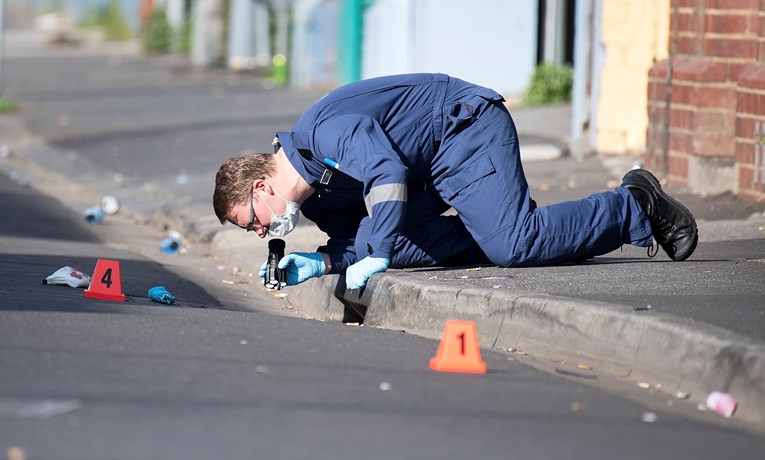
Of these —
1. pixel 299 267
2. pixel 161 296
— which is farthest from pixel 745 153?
pixel 161 296

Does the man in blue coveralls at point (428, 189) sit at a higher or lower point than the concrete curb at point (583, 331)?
higher

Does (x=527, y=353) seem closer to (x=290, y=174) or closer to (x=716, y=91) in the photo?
(x=290, y=174)

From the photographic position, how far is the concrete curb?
409 cm

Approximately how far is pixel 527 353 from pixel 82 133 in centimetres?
1134

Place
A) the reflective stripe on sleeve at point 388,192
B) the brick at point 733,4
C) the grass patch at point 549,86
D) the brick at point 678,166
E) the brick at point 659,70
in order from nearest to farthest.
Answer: the reflective stripe on sleeve at point 388,192 < the brick at point 733,4 < the brick at point 678,166 < the brick at point 659,70 < the grass patch at point 549,86

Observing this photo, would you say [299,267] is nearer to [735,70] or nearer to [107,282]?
[107,282]

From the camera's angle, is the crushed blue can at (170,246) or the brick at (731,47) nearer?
the brick at (731,47)

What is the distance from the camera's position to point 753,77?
788 cm

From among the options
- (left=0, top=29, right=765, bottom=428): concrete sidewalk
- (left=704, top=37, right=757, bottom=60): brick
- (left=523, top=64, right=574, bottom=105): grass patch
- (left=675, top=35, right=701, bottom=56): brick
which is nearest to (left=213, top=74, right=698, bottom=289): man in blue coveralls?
(left=0, top=29, right=765, bottom=428): concrete sidewalk

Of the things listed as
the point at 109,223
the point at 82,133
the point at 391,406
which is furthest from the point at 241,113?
the point at 391,406

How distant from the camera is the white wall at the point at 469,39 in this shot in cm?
1506

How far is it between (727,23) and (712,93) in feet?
1.67

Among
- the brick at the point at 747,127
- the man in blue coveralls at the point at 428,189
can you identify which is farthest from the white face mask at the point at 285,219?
the brick at the point at 747,127

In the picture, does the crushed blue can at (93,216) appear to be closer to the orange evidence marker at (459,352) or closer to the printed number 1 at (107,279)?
the printed number 1 at (107,279)
